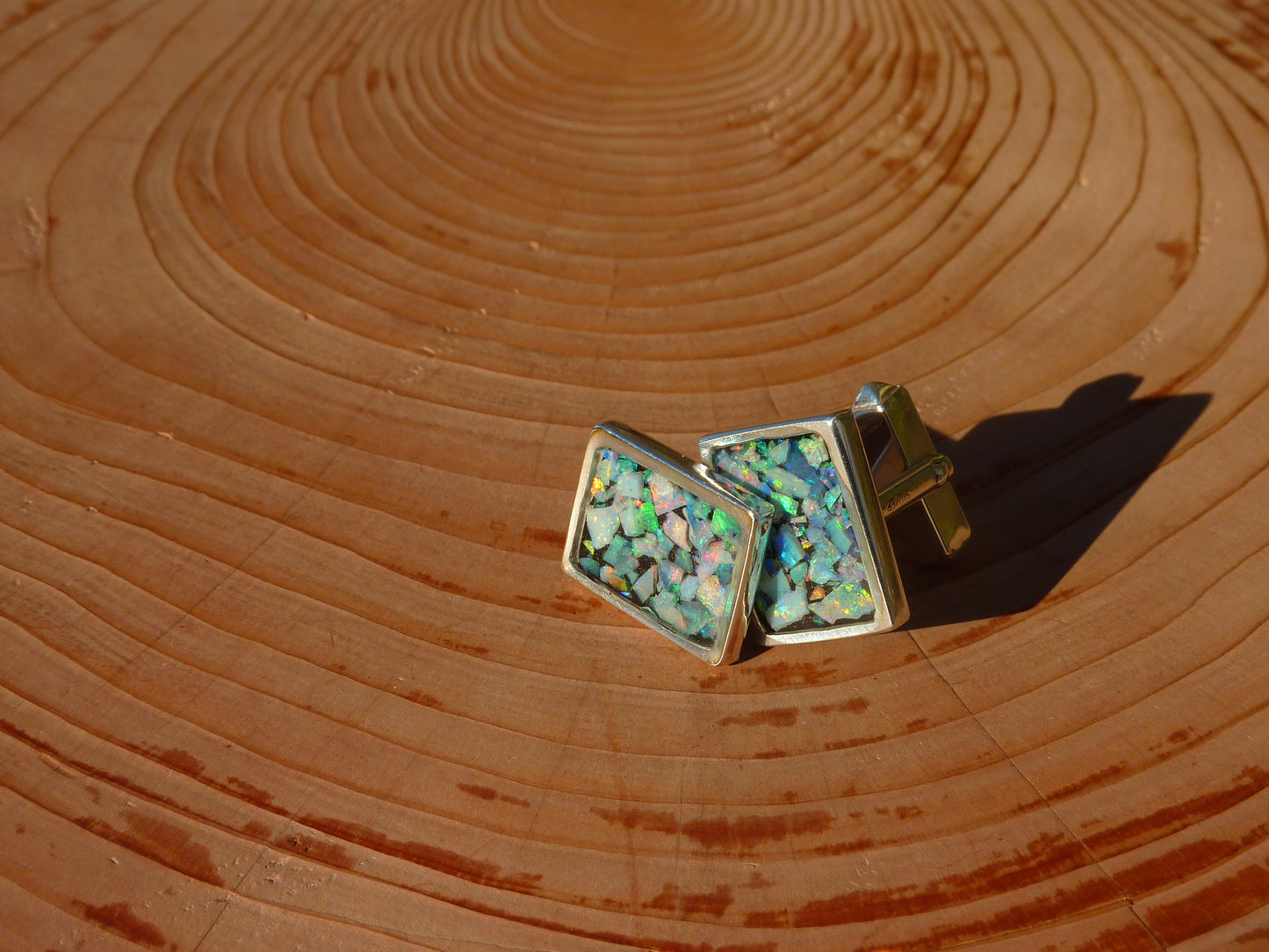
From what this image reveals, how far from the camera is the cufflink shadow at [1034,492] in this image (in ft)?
4.77

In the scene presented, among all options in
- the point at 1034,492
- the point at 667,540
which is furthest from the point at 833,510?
the point at 1034,492

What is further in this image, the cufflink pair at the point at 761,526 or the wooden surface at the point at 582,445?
the cufflink pair at the point at 761,526

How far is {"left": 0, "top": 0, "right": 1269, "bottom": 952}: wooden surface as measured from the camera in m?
1.16

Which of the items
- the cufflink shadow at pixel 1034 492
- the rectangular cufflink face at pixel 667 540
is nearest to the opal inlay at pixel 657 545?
the rectangular cufflink face at pixel 667 540

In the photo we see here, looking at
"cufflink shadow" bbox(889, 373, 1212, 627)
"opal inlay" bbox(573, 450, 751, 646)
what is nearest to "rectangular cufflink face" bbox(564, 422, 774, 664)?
"opal inlay" bbox(573, 450, 751, 646)

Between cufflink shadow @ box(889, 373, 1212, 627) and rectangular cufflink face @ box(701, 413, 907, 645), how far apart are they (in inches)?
3.3

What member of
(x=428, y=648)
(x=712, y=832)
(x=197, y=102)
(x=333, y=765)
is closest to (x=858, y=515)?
(x=712, y=832)

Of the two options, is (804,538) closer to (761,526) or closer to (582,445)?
(761,526)

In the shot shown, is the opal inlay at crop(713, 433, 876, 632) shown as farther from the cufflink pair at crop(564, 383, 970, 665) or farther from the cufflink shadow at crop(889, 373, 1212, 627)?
the cufflink shadow at crop(889, 373, 1212, 627)

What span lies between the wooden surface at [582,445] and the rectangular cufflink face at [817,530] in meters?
0.06

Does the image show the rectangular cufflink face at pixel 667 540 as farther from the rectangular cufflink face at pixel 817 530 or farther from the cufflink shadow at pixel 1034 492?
the cufflink shadow at pixel 1034 492

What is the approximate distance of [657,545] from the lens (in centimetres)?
151

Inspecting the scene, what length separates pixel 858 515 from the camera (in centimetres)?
140

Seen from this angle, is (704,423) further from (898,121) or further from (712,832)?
(898,121)
